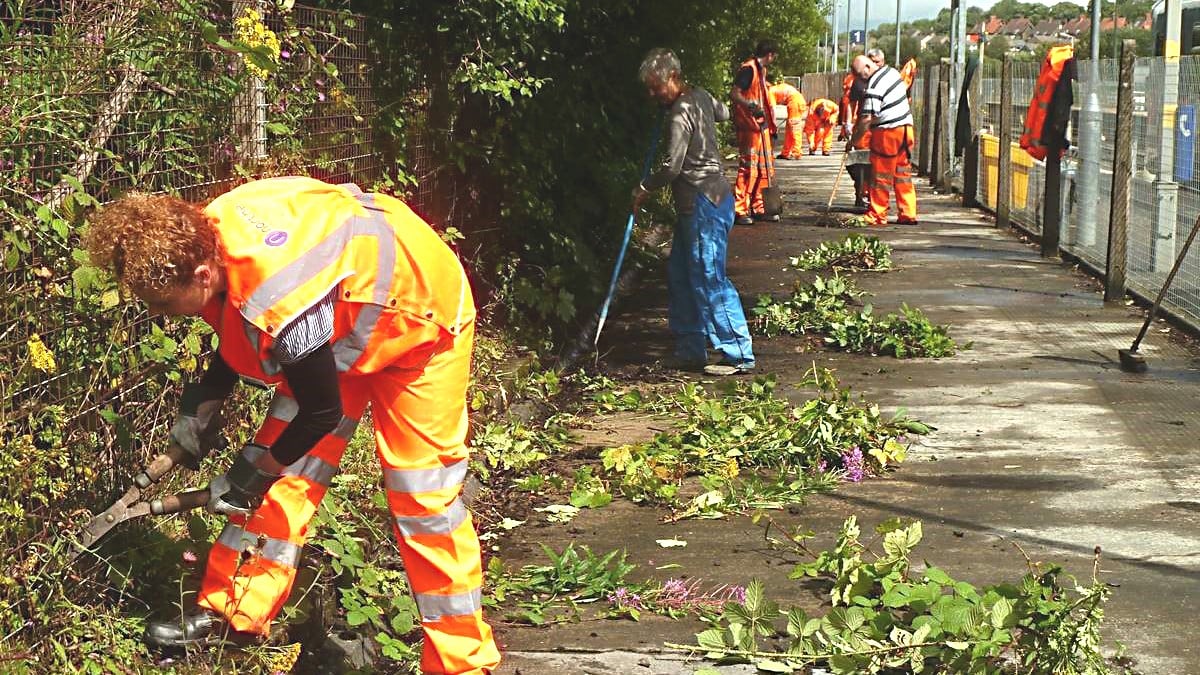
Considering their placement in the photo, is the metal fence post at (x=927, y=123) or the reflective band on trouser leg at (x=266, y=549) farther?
the metal fence post at (x=927, y=123)

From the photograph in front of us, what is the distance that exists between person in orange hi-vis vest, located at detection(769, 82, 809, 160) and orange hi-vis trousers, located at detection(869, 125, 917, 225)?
1339 centimetres

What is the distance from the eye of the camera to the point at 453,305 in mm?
4285

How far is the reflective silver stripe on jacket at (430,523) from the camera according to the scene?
4.23m

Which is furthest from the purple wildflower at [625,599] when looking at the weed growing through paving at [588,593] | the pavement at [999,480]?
the pavement at [999,480]

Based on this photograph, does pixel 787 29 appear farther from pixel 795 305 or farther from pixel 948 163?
pixel 795 305

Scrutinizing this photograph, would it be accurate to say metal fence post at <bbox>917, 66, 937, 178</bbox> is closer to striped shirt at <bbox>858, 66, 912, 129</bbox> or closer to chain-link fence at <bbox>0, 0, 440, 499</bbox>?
striped shirt at <bbox>858, 66, 912, 129</bbox>

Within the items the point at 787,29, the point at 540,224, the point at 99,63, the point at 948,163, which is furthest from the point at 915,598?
the point at 787,29

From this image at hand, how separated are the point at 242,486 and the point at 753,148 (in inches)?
579

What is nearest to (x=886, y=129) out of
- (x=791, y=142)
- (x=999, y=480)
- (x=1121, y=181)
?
(x=1121, y=181)

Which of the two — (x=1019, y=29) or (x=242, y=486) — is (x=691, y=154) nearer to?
(x=242, y=486)

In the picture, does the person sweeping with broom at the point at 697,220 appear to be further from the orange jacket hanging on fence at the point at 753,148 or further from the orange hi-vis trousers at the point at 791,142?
the orange hi-vis trousers at the point at 791,142

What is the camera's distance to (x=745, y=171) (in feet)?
61.6

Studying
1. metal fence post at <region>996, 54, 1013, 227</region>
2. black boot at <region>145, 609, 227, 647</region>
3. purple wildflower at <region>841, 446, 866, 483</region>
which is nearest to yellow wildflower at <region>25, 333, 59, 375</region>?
black boot at <region>145, 609, 227, 647</region>

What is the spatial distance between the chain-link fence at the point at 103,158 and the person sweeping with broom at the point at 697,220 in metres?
3.48
